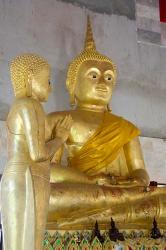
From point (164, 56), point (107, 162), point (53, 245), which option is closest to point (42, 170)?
point (53, 245)

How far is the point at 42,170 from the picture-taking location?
240 centimetres

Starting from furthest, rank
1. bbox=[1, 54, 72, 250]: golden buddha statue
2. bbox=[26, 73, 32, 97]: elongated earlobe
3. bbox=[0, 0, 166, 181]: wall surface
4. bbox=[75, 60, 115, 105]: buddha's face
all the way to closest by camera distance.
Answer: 1. bbox=[0, 0, 166, 181]: wall surface
2. bbox=[75, 60, 115, 105]: buddha's face
3. bbox=[26, 73, 32, 97]: elongated earlobe
4. bbox=[1, 54, 72, 250]: golden buddha statue

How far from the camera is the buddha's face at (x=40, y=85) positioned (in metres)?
2.60

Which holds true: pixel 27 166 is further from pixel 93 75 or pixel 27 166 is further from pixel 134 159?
pixel 93 75

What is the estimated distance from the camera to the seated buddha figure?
264 centimetres

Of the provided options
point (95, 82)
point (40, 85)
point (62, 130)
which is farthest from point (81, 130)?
point (40, 85)

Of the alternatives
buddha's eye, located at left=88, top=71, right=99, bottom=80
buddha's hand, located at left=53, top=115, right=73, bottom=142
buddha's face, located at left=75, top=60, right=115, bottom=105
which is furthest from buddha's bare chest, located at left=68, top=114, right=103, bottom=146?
buddha's hand, located at left=53, top=115, right=73, bottom=142

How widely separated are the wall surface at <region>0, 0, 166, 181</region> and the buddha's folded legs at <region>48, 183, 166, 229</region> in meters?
1.00

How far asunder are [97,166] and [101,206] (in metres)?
0.47

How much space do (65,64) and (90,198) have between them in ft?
4.58

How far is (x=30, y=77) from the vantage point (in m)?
2.59

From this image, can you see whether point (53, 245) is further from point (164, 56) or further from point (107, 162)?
point (164, 56)

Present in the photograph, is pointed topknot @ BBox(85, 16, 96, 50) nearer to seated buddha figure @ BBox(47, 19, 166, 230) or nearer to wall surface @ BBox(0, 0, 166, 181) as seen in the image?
seated buddha figure @ BBox(47, 19, 166, 230)

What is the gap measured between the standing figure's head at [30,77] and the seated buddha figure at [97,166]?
326 millimetres
